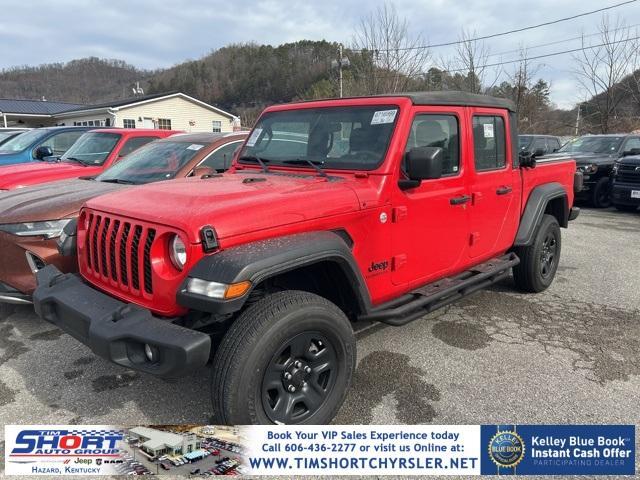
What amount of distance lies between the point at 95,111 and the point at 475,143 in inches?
1272

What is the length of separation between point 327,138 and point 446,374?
6.32 feet

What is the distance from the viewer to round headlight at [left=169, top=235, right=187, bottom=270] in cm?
251

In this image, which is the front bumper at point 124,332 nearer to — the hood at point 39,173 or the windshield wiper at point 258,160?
the windshield wiper at point 258,160

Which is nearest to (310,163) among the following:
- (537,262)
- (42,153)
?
(537,262)

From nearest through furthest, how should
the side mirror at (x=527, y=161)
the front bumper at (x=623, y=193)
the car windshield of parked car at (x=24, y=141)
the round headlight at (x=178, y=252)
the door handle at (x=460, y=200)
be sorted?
1. the round headlight at (x=178, y=252)
2. the door handle at (x=460, y=200)
3. the side mirror at (x=527, y=161)
4. the car windshield of parked car at (x=24, y=141)
5. the front bumper at (x=623, y=193)

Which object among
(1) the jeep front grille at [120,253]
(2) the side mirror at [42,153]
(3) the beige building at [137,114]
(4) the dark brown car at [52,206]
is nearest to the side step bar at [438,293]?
(1) the jeep front grille at [120,253]

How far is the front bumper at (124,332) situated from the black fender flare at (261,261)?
172 mm

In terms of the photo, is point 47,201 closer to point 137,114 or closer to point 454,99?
point 454,99

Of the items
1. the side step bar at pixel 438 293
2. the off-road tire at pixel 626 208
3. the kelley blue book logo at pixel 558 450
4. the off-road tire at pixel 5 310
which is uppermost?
the side step bar at pixel 438 293

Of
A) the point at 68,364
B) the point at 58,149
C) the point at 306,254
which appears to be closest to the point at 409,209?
the point at 306,254

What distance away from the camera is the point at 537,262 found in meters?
4.96

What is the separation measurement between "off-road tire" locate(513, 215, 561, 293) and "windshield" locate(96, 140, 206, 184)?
3.64 meters

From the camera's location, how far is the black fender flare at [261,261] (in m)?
2.33

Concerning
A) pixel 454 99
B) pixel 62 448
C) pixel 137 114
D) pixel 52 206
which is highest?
pixel 137 114
